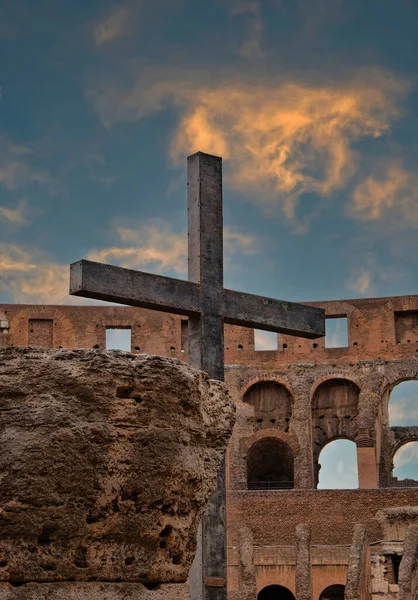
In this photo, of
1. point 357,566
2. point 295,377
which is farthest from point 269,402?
point 357,566

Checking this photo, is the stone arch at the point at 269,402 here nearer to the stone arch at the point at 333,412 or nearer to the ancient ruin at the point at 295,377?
the ancient ruin at the point at 295,377

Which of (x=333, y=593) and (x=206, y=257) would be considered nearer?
(x=206, y=257)

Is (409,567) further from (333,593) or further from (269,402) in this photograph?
(269,402)

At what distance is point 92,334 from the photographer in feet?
109

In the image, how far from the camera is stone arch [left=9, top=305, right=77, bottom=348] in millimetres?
32875

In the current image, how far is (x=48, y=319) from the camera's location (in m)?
33.5

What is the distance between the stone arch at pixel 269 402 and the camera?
33781 mm

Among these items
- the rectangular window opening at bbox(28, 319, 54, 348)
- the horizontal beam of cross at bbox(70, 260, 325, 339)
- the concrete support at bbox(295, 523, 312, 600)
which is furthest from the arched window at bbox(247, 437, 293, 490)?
the horizontal beam of cross at bbox(70, 260, 325, 339)

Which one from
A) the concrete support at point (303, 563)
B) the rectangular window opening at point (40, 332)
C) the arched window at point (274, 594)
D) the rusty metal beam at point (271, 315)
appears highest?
the rectangular window opening at point (40, 332)

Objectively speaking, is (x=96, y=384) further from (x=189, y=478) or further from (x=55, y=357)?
(x=189, y=478)

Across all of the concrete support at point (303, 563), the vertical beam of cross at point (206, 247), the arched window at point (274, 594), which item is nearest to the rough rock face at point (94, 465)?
the vertical beam of cross at point (206, 247)

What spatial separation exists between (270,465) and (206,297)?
2664 centimetres

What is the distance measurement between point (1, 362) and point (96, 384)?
314 mm

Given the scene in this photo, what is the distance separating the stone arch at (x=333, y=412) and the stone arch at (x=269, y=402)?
915 mm
